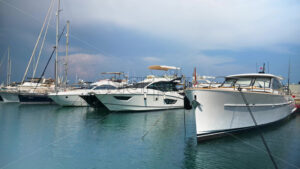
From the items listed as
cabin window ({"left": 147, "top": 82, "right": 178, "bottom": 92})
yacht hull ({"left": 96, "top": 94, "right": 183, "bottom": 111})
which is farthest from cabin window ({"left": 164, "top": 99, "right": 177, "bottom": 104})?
cabin window ({"left": 147, "top": 82, "right": 178, "bottom": 92})

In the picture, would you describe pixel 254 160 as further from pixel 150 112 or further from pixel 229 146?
pixel 150 112

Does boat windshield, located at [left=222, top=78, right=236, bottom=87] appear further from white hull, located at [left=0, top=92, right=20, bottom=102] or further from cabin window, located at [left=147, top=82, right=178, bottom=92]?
white hull, located at [left=0, top=92, right=20, bottom=102]

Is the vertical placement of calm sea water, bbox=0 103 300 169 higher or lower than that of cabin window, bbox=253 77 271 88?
lower

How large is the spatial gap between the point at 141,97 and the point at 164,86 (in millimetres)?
3161

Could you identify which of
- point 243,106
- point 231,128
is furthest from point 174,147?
point 243,106

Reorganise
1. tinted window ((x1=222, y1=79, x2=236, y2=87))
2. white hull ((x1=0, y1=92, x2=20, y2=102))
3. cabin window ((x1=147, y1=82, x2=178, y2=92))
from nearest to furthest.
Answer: tinted window ((x1=222, y1=79, x2=236, y2=87)) < cabin window ((x1=147, y1=82, x2=178, y2=92)) < white hull ((x1=0, y1=92, x2=20, y2=102))

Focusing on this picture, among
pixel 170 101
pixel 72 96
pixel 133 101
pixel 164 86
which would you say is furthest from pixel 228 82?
pixel 72 96

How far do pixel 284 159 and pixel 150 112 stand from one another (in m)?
13.7

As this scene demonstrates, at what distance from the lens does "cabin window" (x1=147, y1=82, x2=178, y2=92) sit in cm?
2121

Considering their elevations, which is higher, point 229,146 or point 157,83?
point 157,83

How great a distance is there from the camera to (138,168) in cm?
716

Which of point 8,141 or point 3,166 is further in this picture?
point 8,141

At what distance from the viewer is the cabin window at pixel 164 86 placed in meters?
21.2

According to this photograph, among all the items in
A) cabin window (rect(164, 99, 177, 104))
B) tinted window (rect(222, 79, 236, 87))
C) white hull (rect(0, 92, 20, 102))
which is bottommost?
white hull (rect(0, 92, 20, 102))
